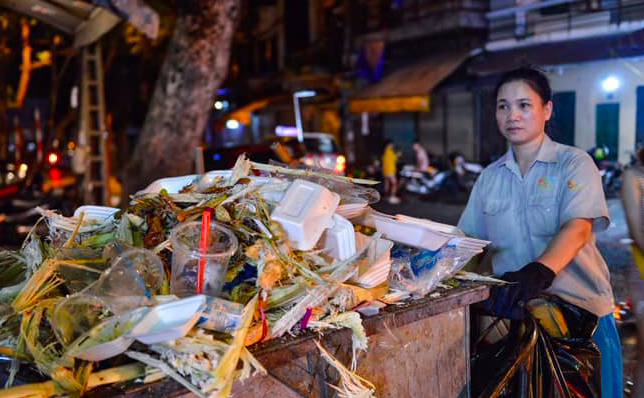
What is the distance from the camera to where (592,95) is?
12352mm

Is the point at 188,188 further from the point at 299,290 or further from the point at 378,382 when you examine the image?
the point at 378,382

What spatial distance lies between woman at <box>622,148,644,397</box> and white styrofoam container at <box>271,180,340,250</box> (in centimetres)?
157

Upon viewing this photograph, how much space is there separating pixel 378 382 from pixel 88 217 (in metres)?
1.32

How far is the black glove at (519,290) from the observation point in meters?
2.61

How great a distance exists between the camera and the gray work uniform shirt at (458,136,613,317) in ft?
9.59

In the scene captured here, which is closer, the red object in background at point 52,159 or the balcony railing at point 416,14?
the red object in background at point 52,159

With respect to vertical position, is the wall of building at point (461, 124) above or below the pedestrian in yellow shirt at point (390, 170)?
above

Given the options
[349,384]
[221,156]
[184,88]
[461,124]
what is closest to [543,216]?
[349,384]

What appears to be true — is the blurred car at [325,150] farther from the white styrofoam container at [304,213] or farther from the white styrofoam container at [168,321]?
the white styrofoam container at [168,321]

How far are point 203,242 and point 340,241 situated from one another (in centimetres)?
48

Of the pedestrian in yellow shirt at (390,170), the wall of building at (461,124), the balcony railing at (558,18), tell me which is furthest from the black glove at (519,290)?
the wall of building at (461,124)

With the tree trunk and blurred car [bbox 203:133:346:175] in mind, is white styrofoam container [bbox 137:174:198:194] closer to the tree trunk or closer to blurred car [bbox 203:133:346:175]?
blurred car [bbox 203:133:346:175]

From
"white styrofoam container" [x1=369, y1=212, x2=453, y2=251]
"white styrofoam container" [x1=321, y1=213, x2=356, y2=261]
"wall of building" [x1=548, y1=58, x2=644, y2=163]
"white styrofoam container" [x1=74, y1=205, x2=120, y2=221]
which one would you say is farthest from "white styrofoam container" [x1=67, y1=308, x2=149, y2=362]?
"wall of building" [x1=548, y1=58, x2=644, y2=163]

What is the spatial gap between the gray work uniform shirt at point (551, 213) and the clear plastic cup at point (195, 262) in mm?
1543
